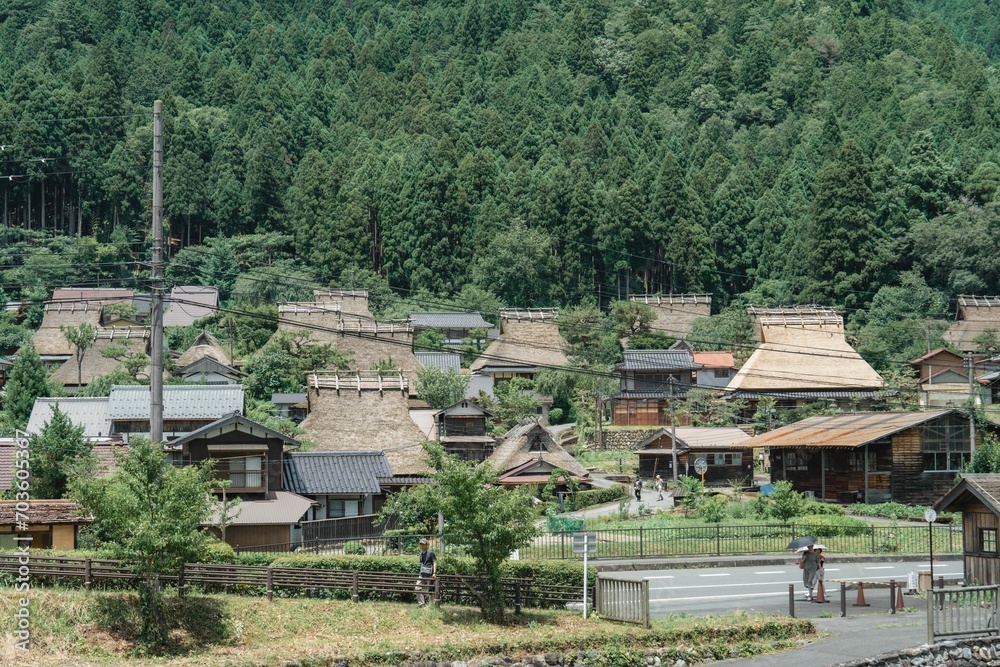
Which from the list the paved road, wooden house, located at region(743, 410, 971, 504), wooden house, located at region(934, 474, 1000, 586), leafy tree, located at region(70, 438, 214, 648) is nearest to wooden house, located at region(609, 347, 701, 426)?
wooden house, located at region(743, 410, 971, 504)

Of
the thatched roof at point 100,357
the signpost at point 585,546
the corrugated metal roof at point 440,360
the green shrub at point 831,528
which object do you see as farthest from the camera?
the corrugated metal roof at point 440,360

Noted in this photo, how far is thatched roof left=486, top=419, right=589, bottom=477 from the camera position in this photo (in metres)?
42.2

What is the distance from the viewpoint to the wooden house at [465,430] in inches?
1795

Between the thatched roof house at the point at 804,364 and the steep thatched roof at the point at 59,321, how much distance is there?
106 feet

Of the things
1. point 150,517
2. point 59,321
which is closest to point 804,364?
point 59,321

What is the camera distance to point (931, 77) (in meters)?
100

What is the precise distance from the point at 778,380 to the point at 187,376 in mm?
25741

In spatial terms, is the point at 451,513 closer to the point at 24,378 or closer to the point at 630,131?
the point at 24,378

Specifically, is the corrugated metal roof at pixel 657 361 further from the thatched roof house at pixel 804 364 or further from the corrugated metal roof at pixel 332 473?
the corrugated metal roof at pixel 332 473

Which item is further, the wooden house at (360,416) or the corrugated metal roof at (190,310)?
the corrugated metal roof at (190,310)

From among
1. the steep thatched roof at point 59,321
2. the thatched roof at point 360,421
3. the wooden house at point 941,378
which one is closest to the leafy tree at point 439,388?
the thatched roof at point 360,421

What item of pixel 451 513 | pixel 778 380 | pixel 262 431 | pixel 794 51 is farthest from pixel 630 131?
pixel 451 513

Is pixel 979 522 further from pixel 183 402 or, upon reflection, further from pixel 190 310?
pixel 190 310

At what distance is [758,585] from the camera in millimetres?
25688
